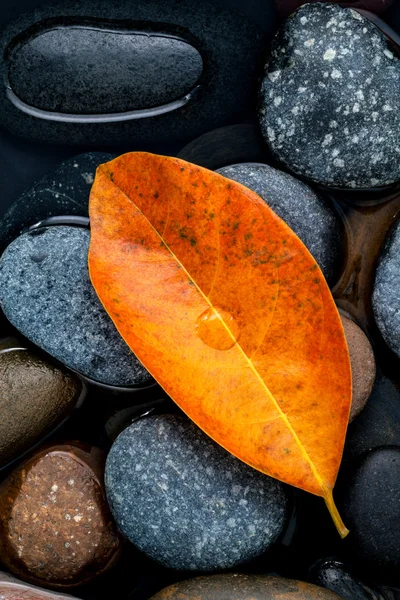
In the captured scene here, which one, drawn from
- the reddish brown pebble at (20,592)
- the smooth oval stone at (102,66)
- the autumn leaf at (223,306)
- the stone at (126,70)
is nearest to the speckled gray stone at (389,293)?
the autumn leaf at (223,306)

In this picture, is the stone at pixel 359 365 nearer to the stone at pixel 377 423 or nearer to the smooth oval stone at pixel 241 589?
the stone at pixel 377 423

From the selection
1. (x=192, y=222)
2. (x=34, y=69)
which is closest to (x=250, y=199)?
(x=192, y=222)

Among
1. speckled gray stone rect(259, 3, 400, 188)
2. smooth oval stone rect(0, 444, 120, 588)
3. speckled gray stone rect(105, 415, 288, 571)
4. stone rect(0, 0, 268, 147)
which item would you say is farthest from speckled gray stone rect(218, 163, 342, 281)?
smooth oval stone rect(0, 444, 120, 588)

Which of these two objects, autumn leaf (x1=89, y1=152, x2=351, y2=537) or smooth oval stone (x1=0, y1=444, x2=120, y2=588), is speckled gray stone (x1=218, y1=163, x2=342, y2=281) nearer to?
autumn leaf (x1=89, y1=152, x2=351, y2=537)

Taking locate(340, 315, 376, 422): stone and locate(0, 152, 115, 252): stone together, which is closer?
locate(340, 315, 376, 422): stone

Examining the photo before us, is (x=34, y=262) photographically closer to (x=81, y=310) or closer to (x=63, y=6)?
(x=81, y=310)
